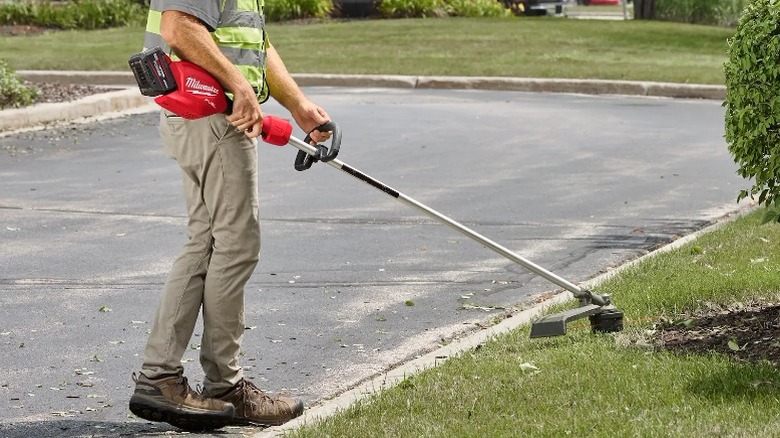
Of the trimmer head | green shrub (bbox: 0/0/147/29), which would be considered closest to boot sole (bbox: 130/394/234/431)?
the trimmer head

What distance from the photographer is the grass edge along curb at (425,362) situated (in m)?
5.15

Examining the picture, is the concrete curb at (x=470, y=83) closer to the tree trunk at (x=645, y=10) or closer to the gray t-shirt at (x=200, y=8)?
the tree trunk at (x=645, y=10)

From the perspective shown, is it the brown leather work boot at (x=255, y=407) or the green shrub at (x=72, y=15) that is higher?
the brown leather work boot at (x=255, y=407)

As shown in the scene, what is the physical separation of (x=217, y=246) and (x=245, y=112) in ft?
1.63

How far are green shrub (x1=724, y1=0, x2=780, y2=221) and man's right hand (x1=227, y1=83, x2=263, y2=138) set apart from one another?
2.00m

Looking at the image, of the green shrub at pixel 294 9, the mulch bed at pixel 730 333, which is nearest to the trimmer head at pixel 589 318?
the mulch bed at pixel 730 333

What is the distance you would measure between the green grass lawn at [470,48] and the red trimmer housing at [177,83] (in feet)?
50.6

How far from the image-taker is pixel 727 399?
491cm

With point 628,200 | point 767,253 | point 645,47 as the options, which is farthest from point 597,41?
point 767,253

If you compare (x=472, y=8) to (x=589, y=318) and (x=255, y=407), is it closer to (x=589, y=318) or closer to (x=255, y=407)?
(x=589, y=318)

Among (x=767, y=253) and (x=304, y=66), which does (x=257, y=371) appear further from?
(x=304, y=66)

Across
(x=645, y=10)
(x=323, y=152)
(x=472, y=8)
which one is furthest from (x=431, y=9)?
(x=323, y=152)

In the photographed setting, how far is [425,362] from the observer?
5953 millimetres

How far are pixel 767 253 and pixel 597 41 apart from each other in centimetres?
1824
